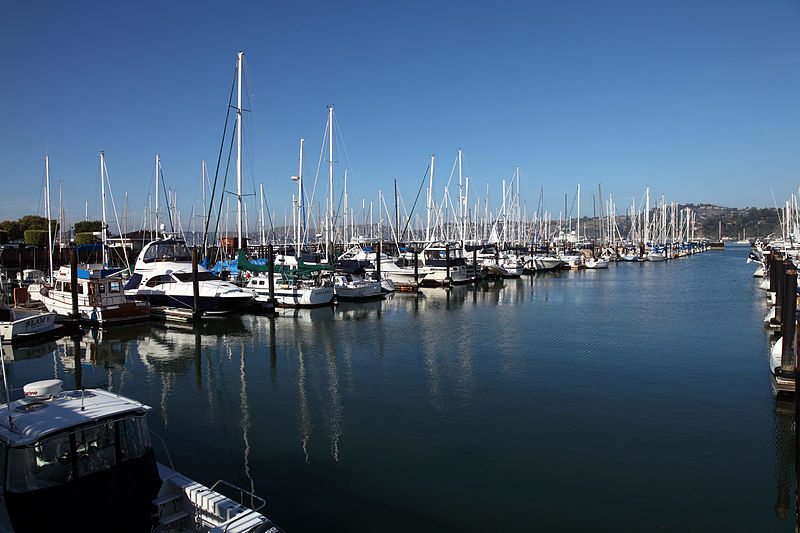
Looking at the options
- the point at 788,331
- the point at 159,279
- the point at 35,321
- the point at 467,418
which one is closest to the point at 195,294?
the point at 159,279

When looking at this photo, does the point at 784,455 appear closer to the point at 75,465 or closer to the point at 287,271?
the point at 75,465

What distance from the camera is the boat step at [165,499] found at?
792cm

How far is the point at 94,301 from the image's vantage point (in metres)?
31.5

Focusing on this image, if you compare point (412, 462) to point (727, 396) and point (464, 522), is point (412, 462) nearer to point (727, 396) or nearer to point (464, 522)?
point (464, 522)

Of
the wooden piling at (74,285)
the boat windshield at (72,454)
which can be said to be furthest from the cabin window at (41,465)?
the wooden piling at (74,285)

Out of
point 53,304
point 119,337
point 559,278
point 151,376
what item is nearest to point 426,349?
point 151,376

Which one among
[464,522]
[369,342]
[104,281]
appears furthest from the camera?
[104,281]

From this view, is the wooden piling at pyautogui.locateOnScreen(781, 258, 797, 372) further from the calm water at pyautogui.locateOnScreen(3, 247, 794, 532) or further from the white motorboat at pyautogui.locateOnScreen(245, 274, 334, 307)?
the white motorboat at pyautogui.locateOnScreen(245, 274, 334, 307)

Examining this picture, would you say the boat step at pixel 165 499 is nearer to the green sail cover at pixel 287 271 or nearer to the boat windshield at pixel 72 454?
the boat windshield at pixel 72 454

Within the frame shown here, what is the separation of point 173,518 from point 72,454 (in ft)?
5.64

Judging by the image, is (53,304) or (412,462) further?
(53,304)

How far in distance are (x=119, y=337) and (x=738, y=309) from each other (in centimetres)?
4053

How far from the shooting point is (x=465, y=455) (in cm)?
1259

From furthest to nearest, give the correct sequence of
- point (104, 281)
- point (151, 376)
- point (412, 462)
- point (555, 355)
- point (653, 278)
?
point (653, 278)
point (104, 281)
point (555, 355)
point (151, 376)
point (412, 462)
